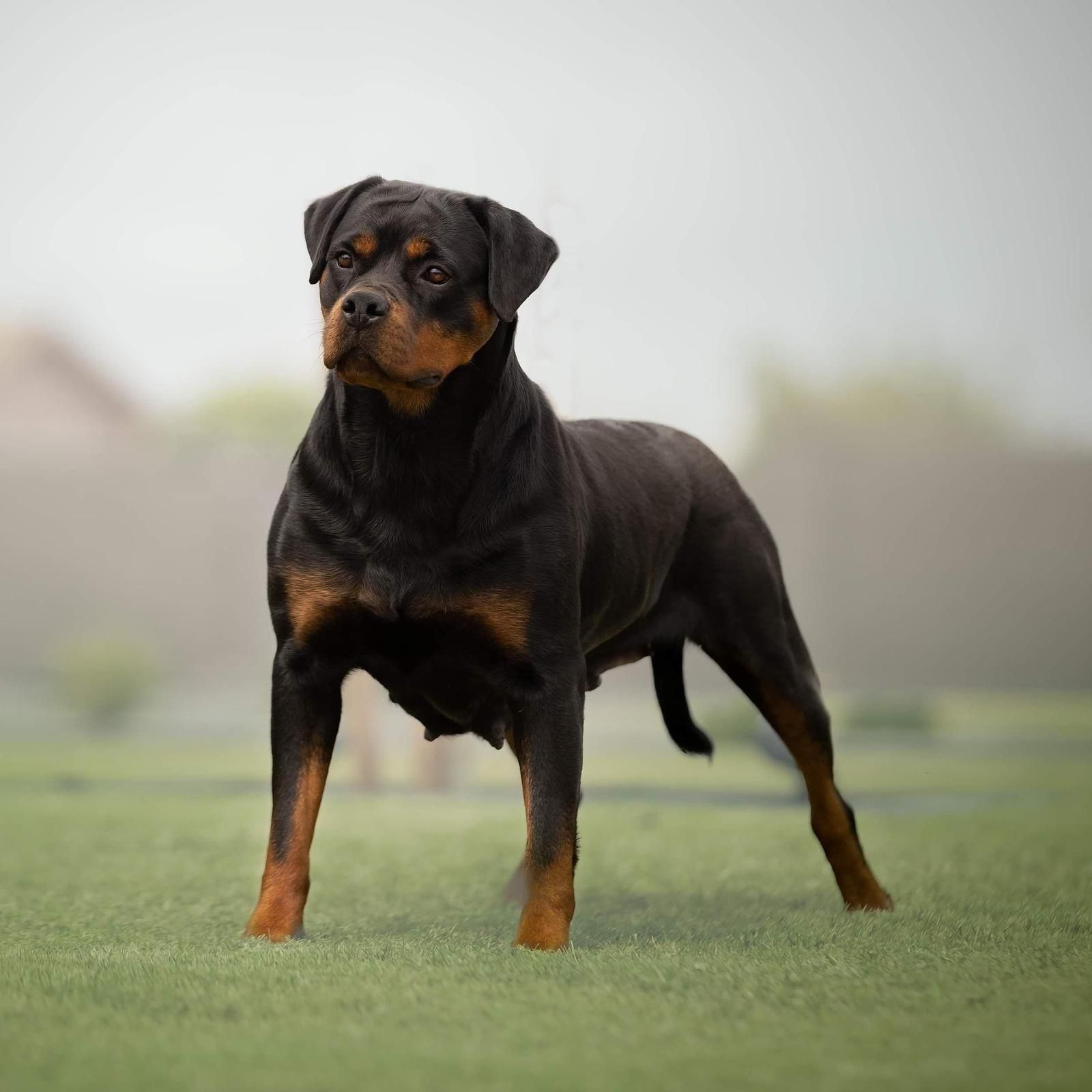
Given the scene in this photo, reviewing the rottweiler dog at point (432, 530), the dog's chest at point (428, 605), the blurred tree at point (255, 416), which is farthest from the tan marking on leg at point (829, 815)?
the blurred tree at point (255, 416)

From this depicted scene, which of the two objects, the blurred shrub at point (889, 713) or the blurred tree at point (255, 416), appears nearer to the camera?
the blurred shrub at point (889, 713)

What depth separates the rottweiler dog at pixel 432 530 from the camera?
99.3 inches

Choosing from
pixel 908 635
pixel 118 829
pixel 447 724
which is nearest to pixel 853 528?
pixel 908 635

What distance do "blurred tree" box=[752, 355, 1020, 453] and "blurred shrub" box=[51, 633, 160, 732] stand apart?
374 centimetres

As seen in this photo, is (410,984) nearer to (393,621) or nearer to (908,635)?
(393,621)

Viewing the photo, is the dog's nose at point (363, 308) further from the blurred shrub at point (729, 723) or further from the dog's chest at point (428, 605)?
the blurred shrub at point (729, 723)

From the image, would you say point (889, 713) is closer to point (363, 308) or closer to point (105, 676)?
point (105, 676)

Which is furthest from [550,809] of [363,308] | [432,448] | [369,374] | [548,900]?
[363,308]

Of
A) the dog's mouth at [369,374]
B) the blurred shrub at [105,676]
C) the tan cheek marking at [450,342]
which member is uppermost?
the tan cheek marking at [450,342]

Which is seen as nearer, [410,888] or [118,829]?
[410,888]

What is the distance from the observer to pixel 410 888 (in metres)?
3.51

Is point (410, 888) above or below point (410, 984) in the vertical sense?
below

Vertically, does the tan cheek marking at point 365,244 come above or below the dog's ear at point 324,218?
below

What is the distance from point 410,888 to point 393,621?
3.86ft
